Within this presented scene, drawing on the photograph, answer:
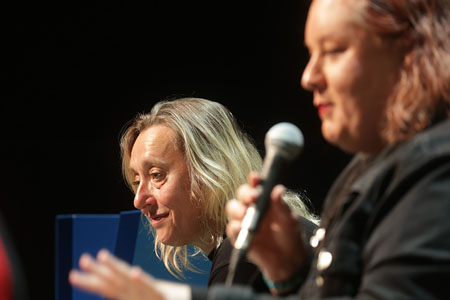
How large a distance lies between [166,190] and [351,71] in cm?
156

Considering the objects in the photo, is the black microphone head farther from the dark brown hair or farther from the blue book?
the blue book

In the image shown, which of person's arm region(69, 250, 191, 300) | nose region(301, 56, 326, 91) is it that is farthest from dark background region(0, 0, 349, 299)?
person's arm region(69, 250, 191, 300)

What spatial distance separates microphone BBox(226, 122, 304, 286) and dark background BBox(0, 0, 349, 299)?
201cm

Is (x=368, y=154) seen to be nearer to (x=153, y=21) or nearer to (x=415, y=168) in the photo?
(x=415, y=168)

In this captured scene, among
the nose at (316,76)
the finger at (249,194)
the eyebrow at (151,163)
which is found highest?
the nose at (316,76)

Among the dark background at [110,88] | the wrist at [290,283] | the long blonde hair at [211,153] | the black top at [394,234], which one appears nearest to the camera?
the black top at [394,234]

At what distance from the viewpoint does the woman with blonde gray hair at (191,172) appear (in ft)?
7.95

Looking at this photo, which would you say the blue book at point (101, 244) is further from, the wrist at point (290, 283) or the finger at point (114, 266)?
the finger at point (114, 266)

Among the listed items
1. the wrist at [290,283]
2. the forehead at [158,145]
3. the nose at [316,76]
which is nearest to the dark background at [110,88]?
the forehead at [158,145]

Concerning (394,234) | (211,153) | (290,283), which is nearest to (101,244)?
(211,153)

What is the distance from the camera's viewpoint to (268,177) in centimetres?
101

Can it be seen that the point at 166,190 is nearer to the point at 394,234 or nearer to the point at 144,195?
the point at 144,195

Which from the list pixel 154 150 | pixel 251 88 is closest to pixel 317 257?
pixel 154 150

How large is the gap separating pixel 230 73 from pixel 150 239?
3.30 ft
